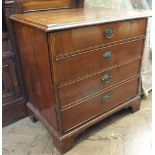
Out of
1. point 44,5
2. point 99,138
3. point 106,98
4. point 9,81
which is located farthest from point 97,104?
point 44,5

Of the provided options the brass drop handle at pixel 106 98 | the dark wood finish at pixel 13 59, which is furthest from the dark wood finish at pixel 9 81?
the brass drop handle at pixel 106 98

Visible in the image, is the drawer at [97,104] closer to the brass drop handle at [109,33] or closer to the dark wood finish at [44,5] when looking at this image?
the brass drop handle at [109,33]

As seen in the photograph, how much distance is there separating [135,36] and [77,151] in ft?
2.53

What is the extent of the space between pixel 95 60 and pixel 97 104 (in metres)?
0.30

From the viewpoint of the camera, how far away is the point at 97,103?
4.29 feet

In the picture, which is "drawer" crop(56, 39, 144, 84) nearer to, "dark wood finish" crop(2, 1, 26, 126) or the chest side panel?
the chest side panel

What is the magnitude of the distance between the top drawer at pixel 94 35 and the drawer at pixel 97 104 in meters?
0.33

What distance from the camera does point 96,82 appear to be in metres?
1.23

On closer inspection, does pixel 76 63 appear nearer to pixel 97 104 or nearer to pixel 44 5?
pixel 97 104

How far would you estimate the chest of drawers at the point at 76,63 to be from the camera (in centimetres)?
102

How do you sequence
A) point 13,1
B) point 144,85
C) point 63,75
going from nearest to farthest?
point 63,75 < point 13,1 < point 144,85

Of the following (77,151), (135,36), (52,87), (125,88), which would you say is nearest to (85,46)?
(52,87)

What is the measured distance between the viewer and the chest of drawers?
102cm

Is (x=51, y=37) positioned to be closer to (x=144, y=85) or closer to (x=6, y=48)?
(x=6, y=48)
